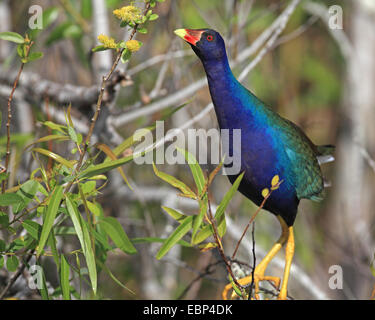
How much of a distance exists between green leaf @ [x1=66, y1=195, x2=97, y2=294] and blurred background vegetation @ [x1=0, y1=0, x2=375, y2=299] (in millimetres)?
454

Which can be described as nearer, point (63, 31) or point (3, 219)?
point (3, 219)

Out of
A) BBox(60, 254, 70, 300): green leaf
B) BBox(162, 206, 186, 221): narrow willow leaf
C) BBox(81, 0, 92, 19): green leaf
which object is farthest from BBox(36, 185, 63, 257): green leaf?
BBox(81, 0, 92, 19): green leaf

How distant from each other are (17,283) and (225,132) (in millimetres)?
879

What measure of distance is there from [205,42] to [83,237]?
0.73 metres

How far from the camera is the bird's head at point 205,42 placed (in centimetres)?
171

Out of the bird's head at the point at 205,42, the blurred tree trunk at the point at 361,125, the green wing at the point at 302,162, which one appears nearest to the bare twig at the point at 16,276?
the bird's head at the point at 205,42

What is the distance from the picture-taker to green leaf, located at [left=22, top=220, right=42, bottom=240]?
1.41 m

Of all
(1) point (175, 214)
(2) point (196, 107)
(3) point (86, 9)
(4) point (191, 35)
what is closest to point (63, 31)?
(3) point (86, 9)

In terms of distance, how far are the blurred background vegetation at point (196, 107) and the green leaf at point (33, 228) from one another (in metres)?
0.37

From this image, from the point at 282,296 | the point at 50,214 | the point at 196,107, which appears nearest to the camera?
the point at 50,214

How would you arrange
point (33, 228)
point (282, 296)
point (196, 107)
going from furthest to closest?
point (196, 107), point (282, 296), point (33, 228)

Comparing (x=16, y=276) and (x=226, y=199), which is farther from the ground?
(x=226, y=199)

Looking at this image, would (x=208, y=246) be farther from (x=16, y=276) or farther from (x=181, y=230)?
(x=16, y=276)

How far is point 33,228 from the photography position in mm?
1418
